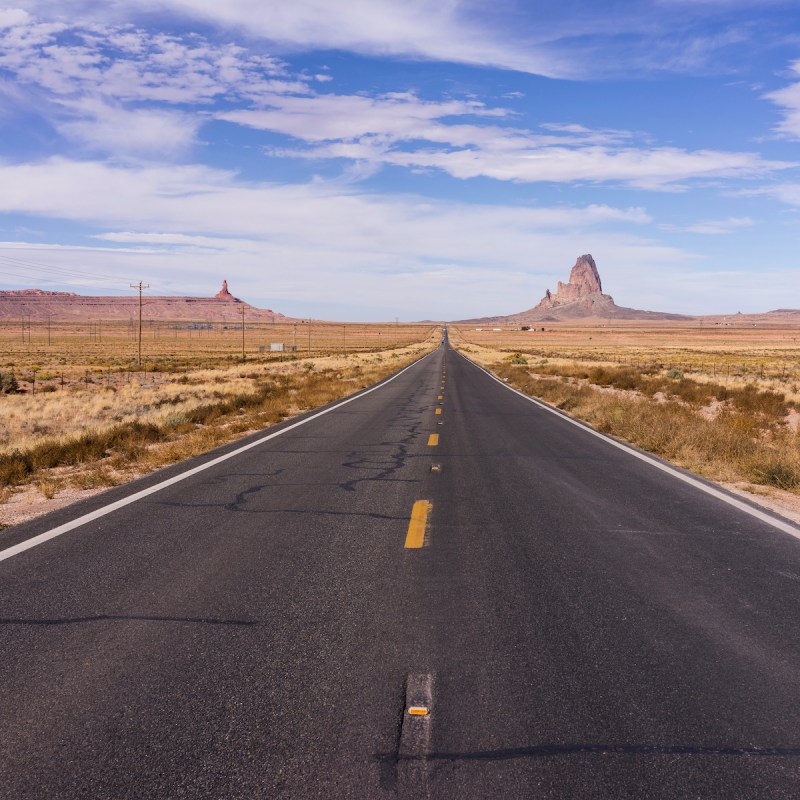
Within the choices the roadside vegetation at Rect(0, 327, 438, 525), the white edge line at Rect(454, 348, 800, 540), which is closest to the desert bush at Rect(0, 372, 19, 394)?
the roadside vegetation at Rect(0, 327, 438, 525)

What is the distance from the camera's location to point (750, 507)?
8.01 metres

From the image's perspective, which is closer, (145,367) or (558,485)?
(558,485)

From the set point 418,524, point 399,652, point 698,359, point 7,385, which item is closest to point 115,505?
point 418,524

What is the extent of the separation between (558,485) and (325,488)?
10.7 feet

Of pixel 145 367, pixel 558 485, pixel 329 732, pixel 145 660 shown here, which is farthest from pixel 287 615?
pixel 145 367

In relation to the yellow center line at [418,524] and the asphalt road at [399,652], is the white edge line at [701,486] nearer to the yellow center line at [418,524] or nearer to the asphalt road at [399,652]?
the asphalt road at [399,652]

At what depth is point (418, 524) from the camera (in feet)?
23.0

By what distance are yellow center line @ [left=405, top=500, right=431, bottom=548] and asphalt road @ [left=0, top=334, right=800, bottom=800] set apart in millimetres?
98

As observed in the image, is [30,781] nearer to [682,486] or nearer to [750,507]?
[750,507]

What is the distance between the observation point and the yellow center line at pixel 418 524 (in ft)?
20.7

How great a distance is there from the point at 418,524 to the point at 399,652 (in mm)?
→ 3041

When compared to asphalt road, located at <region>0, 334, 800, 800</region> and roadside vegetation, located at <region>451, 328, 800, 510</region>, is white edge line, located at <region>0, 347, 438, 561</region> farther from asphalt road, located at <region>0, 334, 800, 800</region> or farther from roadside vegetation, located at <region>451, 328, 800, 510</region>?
roadside vegetation, located at <region>451, 328, 800, 510</region>

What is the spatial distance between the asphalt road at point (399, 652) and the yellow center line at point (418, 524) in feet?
0.32

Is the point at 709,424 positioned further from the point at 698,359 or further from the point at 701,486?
the point at 698,359
